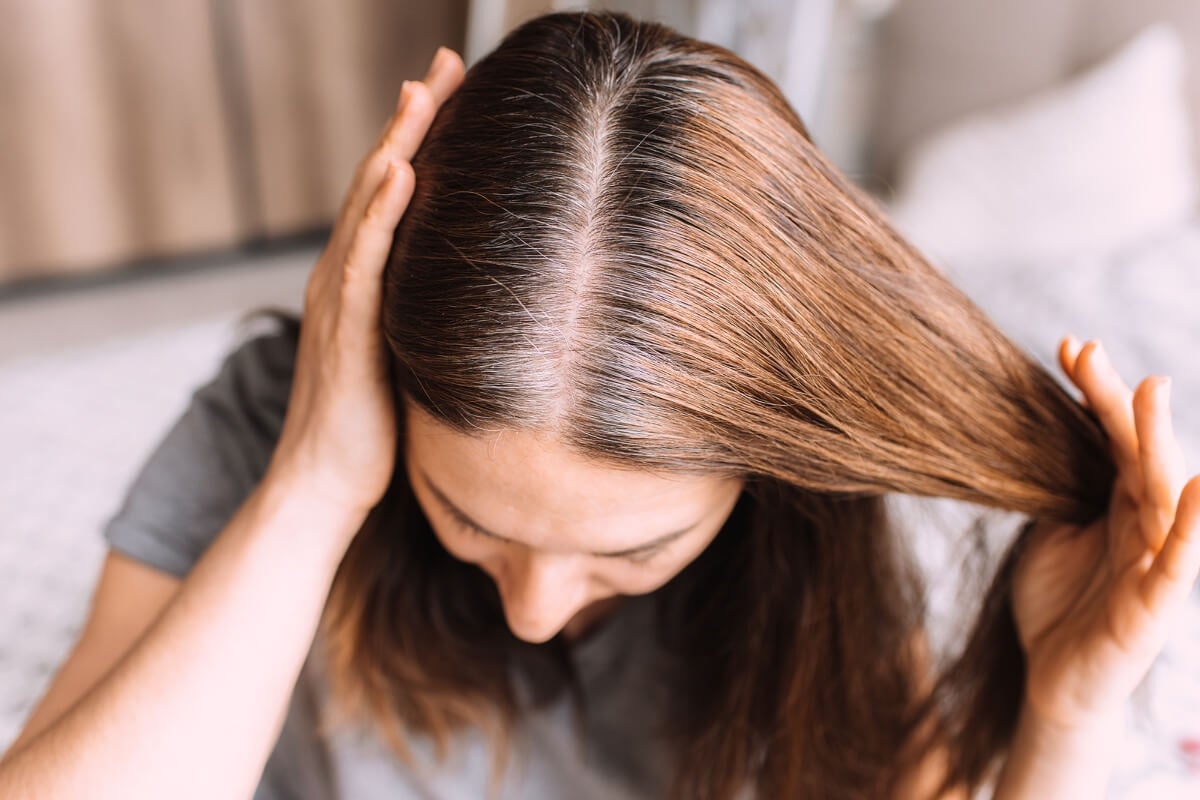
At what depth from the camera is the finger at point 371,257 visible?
2.15ft

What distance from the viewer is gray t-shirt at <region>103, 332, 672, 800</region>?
0.93 metres

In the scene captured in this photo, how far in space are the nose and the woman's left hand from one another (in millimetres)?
363

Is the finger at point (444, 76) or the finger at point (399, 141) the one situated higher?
the finger at point (444, 76)

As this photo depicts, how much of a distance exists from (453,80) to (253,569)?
401mm

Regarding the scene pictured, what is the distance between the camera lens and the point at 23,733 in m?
0.79

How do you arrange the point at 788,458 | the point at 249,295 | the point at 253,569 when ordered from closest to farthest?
1. the point at 788,458
2. the point at 253,569
3. the point at 249,295

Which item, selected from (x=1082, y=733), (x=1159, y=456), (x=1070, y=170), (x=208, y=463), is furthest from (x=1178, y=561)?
(x=1070, y=170)

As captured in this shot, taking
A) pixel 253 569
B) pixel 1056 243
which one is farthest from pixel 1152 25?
pixel 253 569

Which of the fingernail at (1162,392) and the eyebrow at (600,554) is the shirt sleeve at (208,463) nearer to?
the eyebrow at (600,554)

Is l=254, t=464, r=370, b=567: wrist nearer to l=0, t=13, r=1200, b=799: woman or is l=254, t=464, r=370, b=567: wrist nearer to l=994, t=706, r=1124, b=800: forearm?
l=0, t=13, r=1200, b=799: woman

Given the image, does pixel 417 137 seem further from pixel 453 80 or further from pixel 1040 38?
pixel 1040 38

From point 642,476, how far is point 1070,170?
159 centimetres

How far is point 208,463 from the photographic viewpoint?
3.06 ft

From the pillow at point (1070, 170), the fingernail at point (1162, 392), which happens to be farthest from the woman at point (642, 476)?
the pillow at point (1070, 170)
